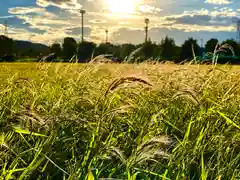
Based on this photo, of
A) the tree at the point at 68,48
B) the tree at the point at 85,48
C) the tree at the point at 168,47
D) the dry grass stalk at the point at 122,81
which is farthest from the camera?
the tree at the point at 168,47

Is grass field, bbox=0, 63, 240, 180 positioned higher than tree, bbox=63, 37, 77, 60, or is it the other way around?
grass field, bbox=0, 63, 240, 180

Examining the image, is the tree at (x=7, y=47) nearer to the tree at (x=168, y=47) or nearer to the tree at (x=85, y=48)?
the tree at (x=85, y=48)

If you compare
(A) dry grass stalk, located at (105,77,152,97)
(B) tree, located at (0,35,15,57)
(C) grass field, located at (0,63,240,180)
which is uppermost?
(A) dry grass stalk, located at (105,77,152,97)

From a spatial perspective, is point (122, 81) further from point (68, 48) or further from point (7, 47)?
point (7, 47)

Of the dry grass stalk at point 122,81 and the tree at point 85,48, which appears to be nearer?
the dry grass stalk at point 122,81

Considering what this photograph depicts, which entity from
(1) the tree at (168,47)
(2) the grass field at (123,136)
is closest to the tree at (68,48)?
(1) the tree at (168,47)

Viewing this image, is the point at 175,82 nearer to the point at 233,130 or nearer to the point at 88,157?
the point at 233,130

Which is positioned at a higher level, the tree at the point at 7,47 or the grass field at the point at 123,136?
the grass field at the point at 123,136

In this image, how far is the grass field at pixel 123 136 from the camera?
7.47 ft

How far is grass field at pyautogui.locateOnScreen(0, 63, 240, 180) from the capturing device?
2.28 m

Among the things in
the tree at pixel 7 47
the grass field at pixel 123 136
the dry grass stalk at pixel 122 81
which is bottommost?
the tree at pixel 7 47

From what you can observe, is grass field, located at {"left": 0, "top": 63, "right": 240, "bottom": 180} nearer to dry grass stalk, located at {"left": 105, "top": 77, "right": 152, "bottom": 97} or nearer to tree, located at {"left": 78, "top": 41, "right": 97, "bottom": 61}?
dry grass stalk, located at {"left": 105, "top": 77, "right": 152, "bottom": 97}

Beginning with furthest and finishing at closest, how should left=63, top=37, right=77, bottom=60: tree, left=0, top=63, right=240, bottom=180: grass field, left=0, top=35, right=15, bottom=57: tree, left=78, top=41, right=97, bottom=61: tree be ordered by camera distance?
left=78, top=41, right=97, bottom=61: tree < left=0, top=35, right=15, bottom=57: tree < left=63, top=37, right=77, bottom=60: tree < left=0, top=63, right=240, bottom=180: grass field

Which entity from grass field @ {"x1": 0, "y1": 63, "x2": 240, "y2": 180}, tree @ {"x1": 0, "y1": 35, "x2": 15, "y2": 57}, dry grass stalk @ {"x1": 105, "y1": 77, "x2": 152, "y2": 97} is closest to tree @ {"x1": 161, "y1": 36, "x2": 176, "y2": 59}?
tree @ {"x1": 0, "y1": 35, "x2": 15, "y2": 57}
